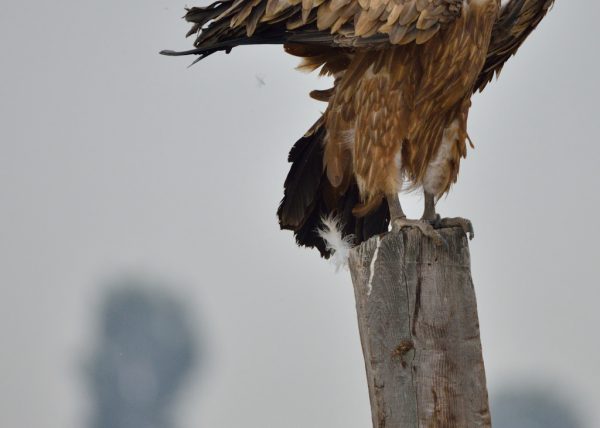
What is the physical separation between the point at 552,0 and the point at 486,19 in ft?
1.05

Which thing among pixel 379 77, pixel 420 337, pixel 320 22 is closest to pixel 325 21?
pixel 320 22

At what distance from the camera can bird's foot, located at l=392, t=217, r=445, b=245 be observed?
8.45 ft

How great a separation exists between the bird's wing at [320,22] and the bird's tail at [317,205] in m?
0.41

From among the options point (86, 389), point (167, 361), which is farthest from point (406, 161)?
point (86, 389)

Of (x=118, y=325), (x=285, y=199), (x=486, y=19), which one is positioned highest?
(x=486, y=19)

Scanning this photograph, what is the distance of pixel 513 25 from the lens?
3150 mm

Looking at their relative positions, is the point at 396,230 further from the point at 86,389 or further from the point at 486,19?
the point at 86,389

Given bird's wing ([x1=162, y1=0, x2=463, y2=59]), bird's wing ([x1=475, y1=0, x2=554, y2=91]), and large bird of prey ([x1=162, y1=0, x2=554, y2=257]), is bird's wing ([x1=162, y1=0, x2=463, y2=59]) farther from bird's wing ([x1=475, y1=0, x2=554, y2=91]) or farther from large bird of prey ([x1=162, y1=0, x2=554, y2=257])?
bird's wing ([x1=475, y1=0, x2=554, y2=91])

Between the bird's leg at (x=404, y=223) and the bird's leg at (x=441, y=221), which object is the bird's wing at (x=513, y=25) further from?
the bird's leg at (x=404, y=223)

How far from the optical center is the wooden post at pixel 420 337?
2.45 meters

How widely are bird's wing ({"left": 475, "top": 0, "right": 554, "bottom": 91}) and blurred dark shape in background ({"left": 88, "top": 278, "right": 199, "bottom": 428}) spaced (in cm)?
161

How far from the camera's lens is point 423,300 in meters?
2.50

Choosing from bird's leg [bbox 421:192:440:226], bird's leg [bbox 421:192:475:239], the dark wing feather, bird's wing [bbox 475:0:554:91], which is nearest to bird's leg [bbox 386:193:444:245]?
bird's leg [bbox 421:192:475:239]

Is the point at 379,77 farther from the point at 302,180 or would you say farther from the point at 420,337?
the point at 420,337
